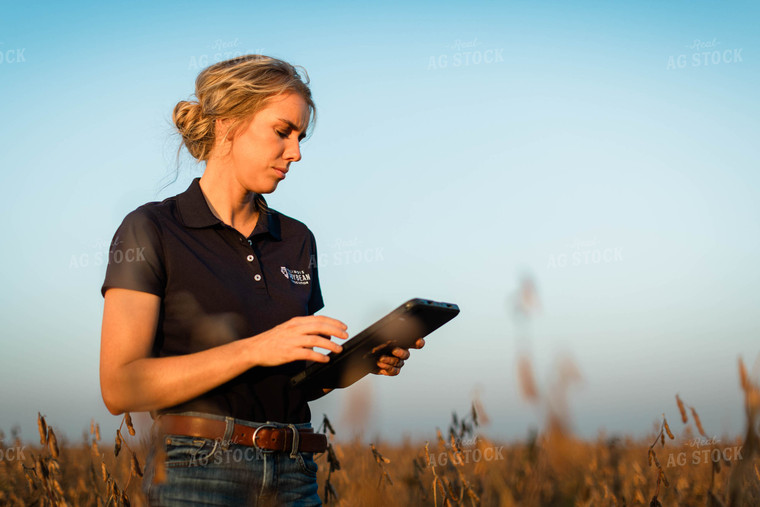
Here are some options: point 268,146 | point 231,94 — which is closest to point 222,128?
point 231,94

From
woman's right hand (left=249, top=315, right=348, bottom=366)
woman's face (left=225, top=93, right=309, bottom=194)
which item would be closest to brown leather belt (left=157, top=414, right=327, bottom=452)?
woman's right hand (left=249, top=315, right=348, bottom=366)

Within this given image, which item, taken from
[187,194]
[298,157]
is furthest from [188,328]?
[298,157]

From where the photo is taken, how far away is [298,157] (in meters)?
2.65

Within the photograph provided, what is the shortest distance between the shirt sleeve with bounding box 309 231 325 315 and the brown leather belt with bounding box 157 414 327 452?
0.73 m

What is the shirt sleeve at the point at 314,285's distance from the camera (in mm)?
2936

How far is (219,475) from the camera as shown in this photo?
212cm

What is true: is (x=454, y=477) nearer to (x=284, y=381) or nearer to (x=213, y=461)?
(x=284, y=381)

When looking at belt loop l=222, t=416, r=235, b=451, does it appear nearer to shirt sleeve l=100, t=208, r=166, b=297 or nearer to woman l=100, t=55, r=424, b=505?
woman l=100, t=55, r=424, b=505

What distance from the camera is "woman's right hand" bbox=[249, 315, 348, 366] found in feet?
6.46

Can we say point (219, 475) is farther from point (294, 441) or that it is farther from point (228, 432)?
point (294, 441)

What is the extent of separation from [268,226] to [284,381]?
2.34 feet

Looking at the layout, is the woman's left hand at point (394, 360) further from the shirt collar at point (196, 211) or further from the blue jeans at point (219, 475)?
the shirt collar at point (196, 211)

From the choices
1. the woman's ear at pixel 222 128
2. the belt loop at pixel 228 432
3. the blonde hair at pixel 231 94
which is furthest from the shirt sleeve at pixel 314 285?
the belt loop at pixel 228 432

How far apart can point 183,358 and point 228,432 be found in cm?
31
